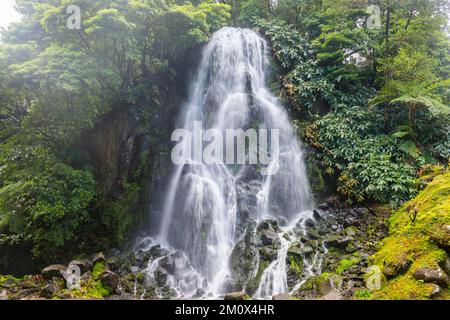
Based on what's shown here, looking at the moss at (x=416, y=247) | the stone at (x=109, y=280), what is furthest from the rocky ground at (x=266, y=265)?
the moss at (x=416, y=247)

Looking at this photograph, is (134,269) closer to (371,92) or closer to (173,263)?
(173,263)

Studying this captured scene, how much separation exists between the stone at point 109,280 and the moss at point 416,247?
6.38 m

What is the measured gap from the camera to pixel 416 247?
19.7 ft

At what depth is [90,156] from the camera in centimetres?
1098

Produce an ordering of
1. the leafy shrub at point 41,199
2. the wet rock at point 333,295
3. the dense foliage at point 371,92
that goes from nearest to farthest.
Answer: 1. the wet rock at point 333,295
2. the leafy shrub at point 41,199
3. the dense foliage at point 371,92

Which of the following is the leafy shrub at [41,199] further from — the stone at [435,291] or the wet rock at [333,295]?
the stone at [435,291]

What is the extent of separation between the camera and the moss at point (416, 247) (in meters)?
5.38

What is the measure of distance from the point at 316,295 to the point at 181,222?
16.7 ft

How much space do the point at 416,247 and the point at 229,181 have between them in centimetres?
592

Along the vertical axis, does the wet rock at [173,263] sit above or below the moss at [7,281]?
above

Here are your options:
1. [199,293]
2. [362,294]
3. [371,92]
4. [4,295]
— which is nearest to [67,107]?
[4,295]

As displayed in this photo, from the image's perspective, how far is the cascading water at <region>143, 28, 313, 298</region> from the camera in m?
9.03

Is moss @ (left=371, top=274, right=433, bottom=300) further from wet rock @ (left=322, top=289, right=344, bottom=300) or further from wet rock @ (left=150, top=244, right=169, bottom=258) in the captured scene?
wet rock @ (left=150, top=244, right=169, bottom=258)
